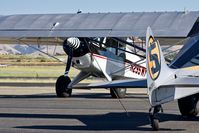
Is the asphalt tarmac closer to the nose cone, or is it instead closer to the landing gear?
the landing gear

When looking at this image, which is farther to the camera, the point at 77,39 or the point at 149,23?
the point at 77,39

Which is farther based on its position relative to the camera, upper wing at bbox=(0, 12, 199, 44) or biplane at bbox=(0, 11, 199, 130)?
biplane at bbox=(0, 11, 199, 130)

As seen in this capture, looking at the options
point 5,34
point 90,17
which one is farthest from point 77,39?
point 5,34

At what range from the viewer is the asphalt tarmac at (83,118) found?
1279cm

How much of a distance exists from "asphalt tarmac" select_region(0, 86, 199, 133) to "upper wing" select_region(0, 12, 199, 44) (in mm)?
2291

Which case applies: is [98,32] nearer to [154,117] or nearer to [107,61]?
[107,61]

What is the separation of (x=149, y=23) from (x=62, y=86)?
4277 millimetres

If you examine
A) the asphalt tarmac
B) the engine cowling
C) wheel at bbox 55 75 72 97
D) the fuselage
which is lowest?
the asphalt tarmac

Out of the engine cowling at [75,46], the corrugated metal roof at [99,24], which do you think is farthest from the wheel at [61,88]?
the corrugated metal roof at [99,24]

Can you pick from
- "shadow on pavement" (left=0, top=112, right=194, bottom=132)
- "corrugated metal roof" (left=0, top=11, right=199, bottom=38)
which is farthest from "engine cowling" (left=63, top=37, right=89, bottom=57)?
"shadow on pavement" (left=0, top=112, right=194, bottom=132)

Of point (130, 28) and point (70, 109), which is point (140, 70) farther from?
point (70, 109)

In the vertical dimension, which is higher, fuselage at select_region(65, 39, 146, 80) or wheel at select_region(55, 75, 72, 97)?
fuselage at select_region(65, 39, 146, 80)

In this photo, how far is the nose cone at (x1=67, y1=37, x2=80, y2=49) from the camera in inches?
861

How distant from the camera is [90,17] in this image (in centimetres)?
2289
